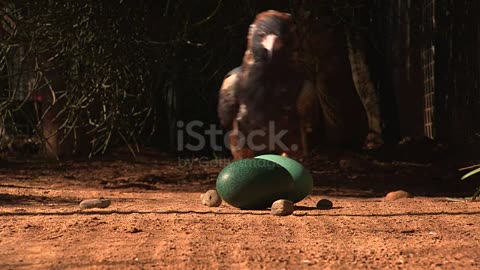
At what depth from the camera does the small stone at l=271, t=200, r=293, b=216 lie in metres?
5.86

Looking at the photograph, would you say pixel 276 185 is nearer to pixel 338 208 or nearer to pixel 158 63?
pixel 338 208

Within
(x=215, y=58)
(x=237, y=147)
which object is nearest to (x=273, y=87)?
(x=237, y=147)

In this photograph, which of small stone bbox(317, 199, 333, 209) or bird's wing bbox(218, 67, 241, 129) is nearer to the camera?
bird's wing bbox(218, 67, 241, 129)

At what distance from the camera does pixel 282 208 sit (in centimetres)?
585

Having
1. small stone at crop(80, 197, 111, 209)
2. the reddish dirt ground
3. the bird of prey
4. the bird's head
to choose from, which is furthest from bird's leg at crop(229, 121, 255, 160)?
small stone at crop(80, 197, 111, 209)

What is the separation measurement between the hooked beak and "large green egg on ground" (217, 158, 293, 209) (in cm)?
143

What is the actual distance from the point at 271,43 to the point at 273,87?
24cm

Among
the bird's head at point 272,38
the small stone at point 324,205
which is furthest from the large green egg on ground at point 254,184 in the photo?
the bird's head at point 272,38

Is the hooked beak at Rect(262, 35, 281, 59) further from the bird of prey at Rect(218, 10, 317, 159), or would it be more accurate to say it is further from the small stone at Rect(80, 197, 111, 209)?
the small stone at Rect(80, 197, 111, 209)

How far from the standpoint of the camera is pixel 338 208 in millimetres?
6523

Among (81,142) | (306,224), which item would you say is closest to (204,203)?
(306,224)

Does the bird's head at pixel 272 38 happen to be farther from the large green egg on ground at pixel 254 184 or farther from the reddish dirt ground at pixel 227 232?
the large green egg on ground at pixel 254 184

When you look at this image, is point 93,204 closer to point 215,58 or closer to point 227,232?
point 227,232

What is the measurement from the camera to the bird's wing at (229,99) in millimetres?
5402
